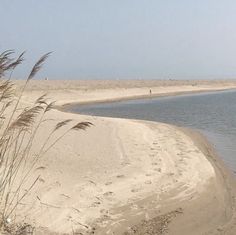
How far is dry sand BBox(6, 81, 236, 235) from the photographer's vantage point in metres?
6.38

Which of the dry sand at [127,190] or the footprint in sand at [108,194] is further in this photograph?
the footprint in sand at [108,194]

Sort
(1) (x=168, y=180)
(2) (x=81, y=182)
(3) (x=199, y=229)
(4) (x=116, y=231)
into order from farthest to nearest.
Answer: (1) (x=168, y=180)
(2) (x=81, y=182)
(3) (x=199, y=229)
(4) (x=116, y=231)

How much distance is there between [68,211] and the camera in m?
6.51

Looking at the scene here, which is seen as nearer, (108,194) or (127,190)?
(108,194)

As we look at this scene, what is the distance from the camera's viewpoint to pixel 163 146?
12.7m

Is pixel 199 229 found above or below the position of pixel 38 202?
below

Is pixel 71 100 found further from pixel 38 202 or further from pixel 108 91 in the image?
pixel 38 202

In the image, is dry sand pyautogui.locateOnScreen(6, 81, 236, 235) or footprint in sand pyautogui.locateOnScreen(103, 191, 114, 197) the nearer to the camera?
dry sand pyautogui.locateOnScreen(6, 81, 236, 235)

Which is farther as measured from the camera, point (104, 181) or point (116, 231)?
point (104, 181)

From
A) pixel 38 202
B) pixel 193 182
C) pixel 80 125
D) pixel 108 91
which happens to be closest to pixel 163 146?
pixel 193 182

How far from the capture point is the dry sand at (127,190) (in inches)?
251

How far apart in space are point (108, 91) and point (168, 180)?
135ft

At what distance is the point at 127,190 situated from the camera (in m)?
7.93

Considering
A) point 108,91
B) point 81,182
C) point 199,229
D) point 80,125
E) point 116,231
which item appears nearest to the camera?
point 80,125
